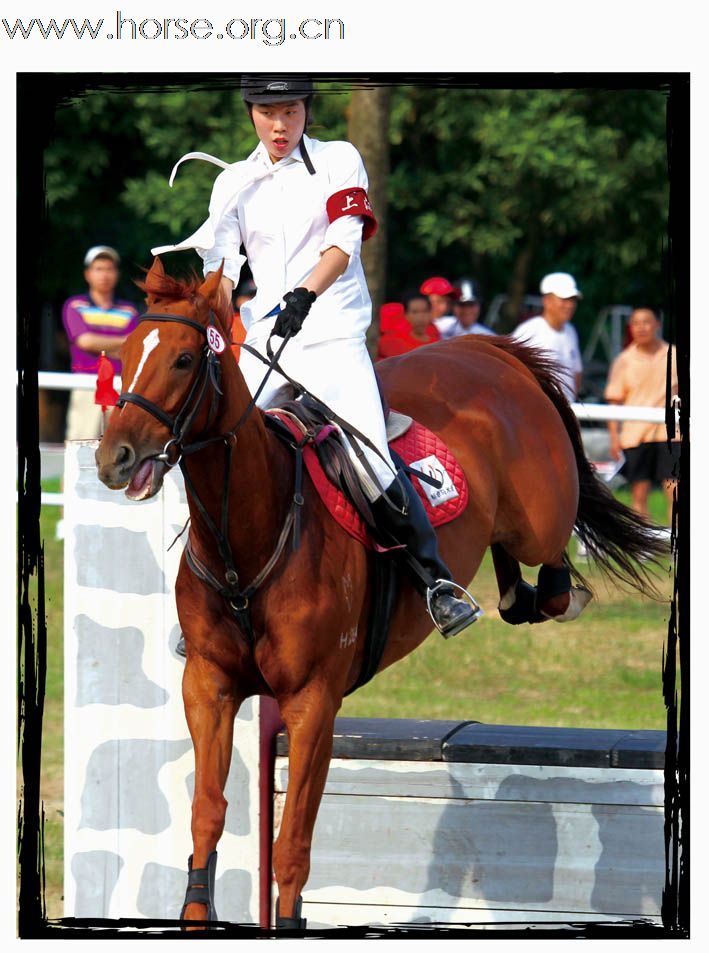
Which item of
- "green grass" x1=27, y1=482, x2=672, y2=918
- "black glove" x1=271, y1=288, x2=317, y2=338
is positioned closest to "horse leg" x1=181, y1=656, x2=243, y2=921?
"black glove" x1=271, y1=288, x2=317, y2=338

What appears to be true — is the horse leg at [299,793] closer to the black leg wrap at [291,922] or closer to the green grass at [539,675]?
the black leg wrap at [291,922]

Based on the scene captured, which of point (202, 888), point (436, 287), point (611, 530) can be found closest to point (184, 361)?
point (202, 888)

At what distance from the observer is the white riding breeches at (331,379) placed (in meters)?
5.67

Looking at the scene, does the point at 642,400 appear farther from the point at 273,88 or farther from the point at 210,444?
the point at 210,444

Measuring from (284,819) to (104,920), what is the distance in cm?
111

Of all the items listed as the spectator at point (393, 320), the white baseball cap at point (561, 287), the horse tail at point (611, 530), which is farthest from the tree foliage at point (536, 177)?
the horse tail at point (611, 530)

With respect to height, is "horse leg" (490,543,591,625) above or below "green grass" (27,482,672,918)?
above

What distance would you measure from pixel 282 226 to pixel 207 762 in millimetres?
1864

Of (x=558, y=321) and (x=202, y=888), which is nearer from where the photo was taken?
(x=202, y=888)

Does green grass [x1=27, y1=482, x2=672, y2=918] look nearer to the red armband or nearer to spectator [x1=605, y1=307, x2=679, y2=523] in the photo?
spectator [x1=605, y1=307, x2=679, y2=523]

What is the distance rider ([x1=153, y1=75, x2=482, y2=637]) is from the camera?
5.54 metres

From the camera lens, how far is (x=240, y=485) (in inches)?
202

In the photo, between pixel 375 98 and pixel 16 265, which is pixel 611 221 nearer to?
pixel 375 98

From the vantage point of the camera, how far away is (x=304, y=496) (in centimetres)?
543
